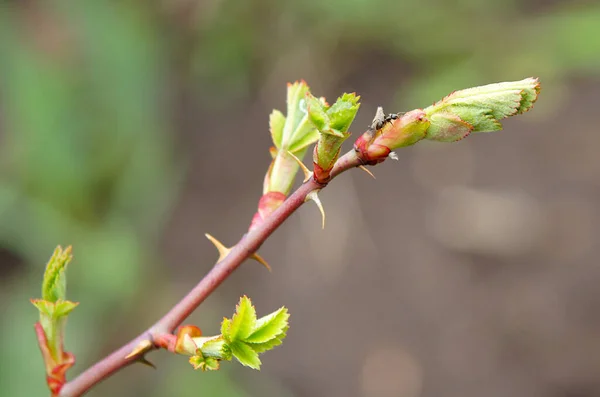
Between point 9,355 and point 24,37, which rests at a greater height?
point 24,37

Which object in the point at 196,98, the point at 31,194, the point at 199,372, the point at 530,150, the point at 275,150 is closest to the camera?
the point at 275,150

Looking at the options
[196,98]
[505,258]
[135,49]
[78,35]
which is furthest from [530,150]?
[78,35]

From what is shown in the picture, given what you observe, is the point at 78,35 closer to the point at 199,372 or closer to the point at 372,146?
the point at 199,372

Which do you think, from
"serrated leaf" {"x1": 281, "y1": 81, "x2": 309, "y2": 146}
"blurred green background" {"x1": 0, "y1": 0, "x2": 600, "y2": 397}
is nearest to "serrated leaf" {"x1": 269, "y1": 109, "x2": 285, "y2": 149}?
"serrated leaf" {"x1": 281, "y1": 81, "x2": 309, "y2": 146}

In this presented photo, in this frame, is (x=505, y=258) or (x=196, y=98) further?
(x=196, y=98)

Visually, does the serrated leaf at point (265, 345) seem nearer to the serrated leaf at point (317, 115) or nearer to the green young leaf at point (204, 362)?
the green young leaf at point (204, 362)

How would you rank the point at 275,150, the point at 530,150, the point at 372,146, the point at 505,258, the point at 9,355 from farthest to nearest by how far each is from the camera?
1. the point at 530,150
2. the point at 505,258
3. the point at 9,355
4. the point at 275,150
5. the point at 372,146

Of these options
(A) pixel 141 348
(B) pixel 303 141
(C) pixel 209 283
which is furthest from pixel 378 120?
(A) pixel 141 348
